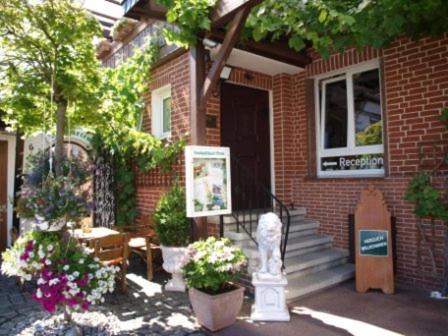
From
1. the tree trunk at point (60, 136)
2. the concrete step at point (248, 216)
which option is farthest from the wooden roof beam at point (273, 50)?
the concrete step at point (248, 216)

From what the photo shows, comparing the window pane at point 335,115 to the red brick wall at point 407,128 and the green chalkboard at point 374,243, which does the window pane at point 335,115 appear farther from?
the green chalkboard at point 374,243

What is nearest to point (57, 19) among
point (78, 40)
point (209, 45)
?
point (78, 40)

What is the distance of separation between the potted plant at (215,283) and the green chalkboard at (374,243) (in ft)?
5.74

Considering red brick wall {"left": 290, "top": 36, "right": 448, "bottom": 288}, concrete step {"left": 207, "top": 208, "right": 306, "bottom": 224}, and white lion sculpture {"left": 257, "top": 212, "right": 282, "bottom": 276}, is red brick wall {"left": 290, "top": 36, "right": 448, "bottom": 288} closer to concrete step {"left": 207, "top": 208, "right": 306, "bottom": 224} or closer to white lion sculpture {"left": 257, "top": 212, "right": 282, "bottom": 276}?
concrete step {"left": 207, "top": 208, "right": 306, "bottom": 224}

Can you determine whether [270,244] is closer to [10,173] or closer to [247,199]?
[247,199]

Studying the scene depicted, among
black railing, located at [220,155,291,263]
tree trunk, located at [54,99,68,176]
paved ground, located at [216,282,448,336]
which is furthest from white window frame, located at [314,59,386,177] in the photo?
tree trunk, located at [54,99,68,176]

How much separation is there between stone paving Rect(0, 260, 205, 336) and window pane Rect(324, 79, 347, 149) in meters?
3.13

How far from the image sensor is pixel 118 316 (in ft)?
12.0

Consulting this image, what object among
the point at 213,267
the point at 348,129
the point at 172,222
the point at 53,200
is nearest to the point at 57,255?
the point at 53,200

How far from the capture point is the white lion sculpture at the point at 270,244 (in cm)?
355

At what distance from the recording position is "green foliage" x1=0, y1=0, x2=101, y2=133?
3861 millimetres

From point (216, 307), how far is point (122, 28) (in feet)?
18.2

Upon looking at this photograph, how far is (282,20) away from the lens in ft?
11.3

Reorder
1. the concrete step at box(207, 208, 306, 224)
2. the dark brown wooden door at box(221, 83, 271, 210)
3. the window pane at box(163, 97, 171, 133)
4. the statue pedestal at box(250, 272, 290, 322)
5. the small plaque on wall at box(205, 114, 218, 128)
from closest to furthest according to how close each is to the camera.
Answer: the statue pedestal at box(250, 272, 290, 322) < the concrete step at box(207, 208, 306, 224) < the small plaque on wall at box(205, 114, 218, 128) < the dark brown wooden door at box(221, 83, 271, 210) < the window pane at box(163, 97, 171, 133)
